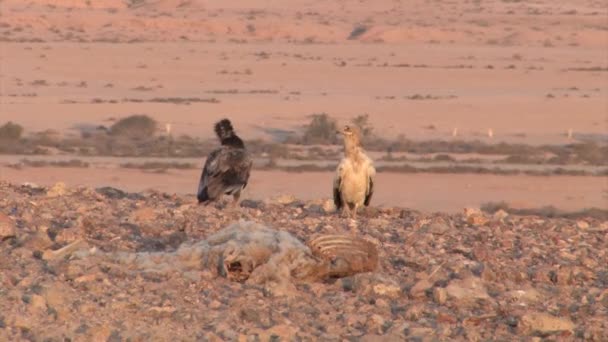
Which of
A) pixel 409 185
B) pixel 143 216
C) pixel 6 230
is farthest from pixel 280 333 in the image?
pixel 409 185

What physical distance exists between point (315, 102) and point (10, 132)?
15.0m

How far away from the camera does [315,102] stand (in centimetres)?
5194

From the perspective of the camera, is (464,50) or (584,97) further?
(464,50)

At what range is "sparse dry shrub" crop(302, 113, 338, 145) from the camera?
4103 cm

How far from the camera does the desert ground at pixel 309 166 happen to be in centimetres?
783

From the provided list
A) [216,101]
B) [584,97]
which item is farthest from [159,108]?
[584,97]

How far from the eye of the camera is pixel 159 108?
49156mm

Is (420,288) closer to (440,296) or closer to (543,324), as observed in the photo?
A: (440,296)

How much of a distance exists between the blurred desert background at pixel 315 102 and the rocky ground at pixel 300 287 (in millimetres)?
15907

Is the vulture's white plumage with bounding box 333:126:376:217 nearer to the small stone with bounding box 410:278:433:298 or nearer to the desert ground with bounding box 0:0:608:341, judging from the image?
the desert ground with bounding box 0:0:608:341

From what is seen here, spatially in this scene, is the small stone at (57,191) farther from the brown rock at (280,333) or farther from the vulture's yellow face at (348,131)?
the brown rock at (280,333)

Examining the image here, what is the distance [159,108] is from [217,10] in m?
72.0

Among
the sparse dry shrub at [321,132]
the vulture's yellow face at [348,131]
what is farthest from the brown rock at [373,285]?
the sparse dry shrub at [321,132]

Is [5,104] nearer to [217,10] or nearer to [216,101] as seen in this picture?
[216,101]
